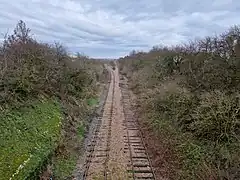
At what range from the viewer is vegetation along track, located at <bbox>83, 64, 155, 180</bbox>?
1317cm

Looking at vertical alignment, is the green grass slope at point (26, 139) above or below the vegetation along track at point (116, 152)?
above

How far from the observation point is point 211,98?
15.5m

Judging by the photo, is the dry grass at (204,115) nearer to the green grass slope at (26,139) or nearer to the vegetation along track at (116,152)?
the vegetation along track at (116,152)

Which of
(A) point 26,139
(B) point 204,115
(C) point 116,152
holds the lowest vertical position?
(C) point 116,152

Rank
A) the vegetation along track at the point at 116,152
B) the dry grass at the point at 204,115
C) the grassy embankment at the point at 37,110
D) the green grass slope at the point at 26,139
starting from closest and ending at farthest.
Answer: the green grass slope at the point at 26,139, the grassy embankment at the point at 37,110, the dry grass at the point at 204,115, the vegetation along track at the point at 116,152

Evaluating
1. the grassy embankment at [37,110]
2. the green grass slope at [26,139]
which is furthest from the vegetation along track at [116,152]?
the green grass slope at [26,139]

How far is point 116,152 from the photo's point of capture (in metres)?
15.8

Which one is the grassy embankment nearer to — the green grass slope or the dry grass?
the green grass slope

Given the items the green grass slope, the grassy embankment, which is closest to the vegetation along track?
the grassy embankment

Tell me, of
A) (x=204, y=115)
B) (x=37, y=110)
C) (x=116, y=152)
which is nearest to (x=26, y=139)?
(x=37, y=110)

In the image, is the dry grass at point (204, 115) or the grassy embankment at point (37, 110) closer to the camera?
the grassy embankment at point (37, 110)

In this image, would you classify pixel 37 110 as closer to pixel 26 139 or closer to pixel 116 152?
pixel 26 139

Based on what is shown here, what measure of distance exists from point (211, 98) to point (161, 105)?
6.65m

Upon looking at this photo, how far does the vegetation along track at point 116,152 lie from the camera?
1317 centimetres
